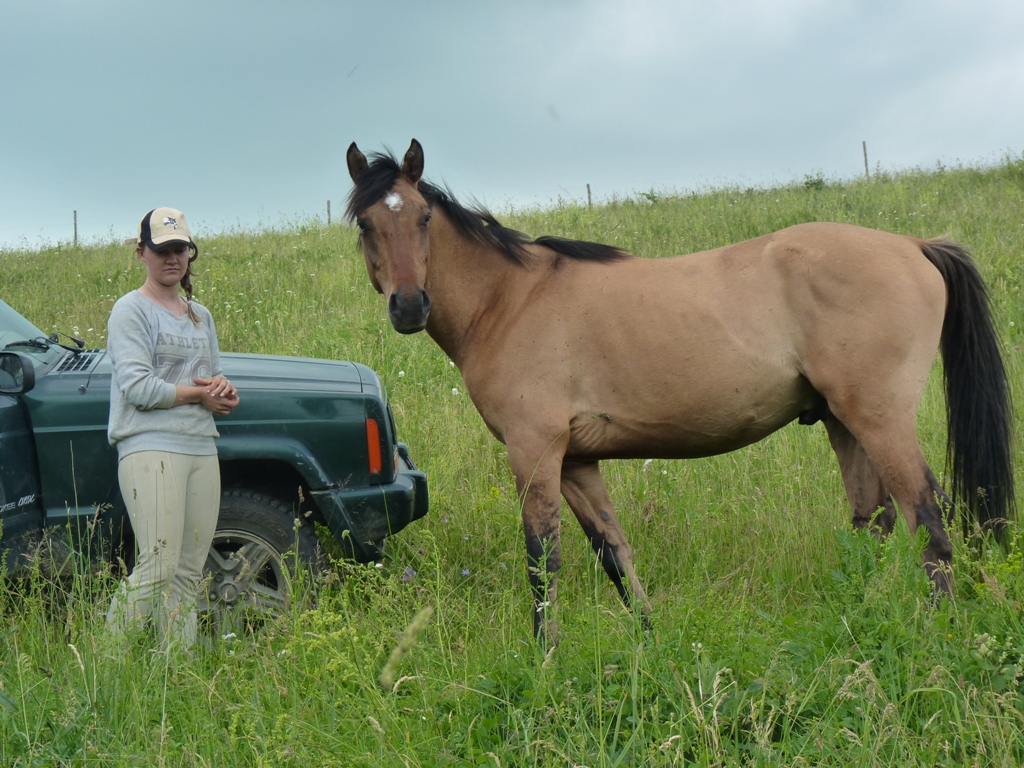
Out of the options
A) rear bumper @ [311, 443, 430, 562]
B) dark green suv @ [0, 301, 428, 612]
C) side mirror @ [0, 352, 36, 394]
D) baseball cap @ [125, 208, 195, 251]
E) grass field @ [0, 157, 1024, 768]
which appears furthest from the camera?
rear bumper @ [311, 443, 430, 562]

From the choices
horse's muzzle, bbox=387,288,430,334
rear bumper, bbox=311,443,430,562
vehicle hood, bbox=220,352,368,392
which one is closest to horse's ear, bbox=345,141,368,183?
horse's muzzle, bbox=387,288,430,334

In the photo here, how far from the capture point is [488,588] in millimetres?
4469

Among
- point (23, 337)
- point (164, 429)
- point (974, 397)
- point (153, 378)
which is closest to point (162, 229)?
point (153, 378)

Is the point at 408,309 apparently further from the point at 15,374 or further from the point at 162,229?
the point at 15,374

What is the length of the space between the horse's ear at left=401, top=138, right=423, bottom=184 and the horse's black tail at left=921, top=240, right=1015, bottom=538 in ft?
8.36

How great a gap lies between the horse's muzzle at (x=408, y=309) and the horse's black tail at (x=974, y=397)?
252 centimetres

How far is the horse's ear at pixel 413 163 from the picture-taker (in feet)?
12.8

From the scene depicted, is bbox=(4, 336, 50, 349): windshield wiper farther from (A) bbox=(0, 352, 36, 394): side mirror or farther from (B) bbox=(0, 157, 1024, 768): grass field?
(B) bbox=(0, 157, 1024, 768): grass field

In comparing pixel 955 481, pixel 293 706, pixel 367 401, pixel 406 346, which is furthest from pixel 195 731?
pixel 406 346

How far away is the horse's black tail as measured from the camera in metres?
3.94

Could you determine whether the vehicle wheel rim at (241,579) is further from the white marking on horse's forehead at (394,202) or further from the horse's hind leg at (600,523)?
the white marking on horse's forehead at (394,202)

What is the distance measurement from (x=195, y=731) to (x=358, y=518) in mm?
1409

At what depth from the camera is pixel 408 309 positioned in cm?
359

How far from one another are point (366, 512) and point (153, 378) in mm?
1201
